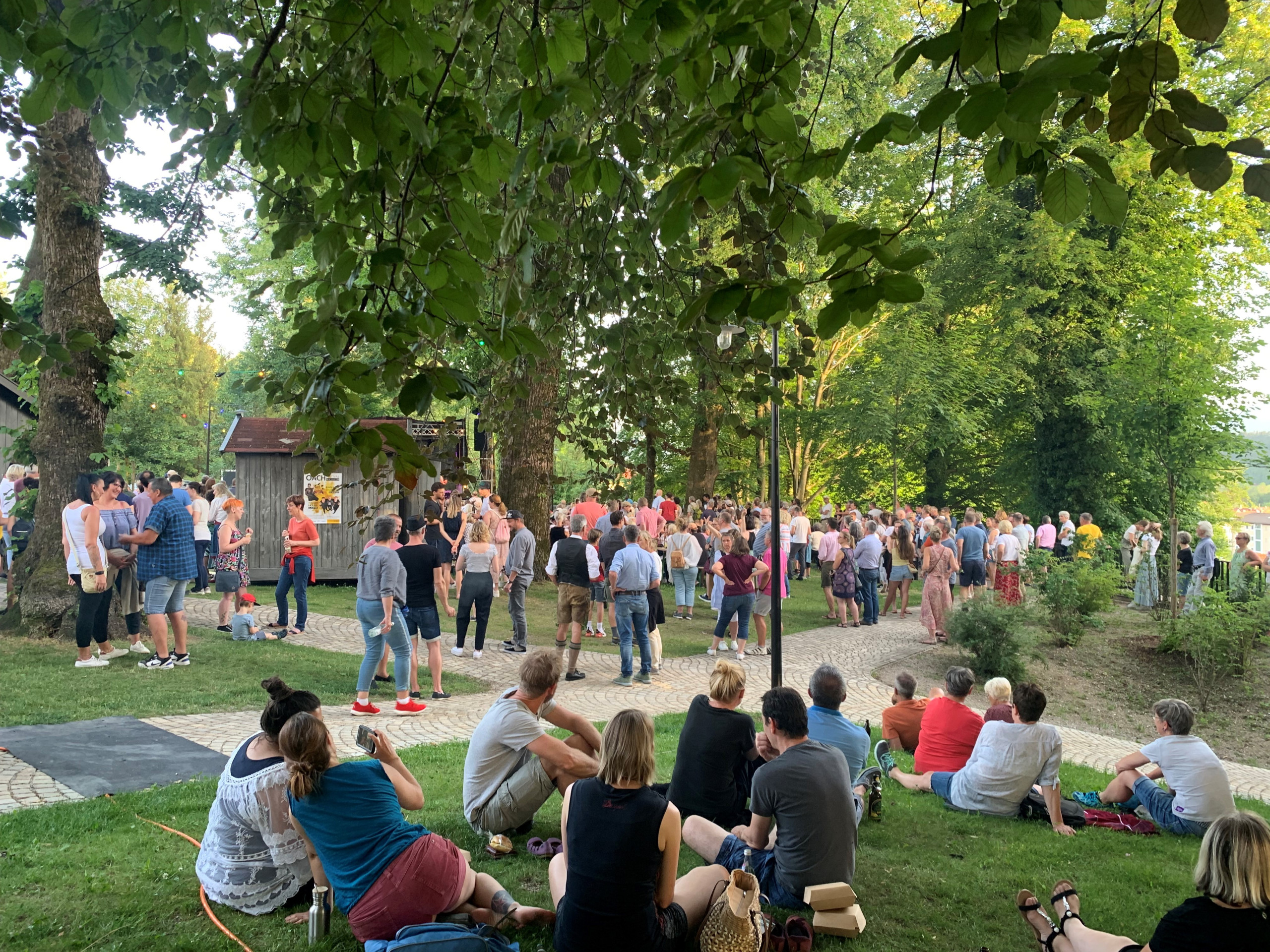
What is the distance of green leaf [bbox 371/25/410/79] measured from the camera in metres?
2.73

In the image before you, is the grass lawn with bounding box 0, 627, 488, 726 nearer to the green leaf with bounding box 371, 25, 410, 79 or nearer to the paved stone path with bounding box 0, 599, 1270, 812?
the paved stone path with bounding box 0, 599, 1270, 812

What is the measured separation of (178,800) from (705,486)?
73.9 feet

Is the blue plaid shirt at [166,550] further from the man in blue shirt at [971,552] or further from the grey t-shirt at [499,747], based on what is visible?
the man in blue shirt at [971,552]

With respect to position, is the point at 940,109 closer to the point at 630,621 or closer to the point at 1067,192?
the point at 1067,192

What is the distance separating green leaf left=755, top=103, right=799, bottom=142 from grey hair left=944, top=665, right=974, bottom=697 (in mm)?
5494

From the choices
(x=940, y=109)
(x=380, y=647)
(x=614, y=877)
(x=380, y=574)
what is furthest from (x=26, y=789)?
(x=940, y=109)

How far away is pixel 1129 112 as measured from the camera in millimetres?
2332

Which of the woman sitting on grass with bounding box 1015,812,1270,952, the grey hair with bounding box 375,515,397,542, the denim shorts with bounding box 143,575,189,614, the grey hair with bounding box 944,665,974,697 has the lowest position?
the woman sitting on grass with bounding box 1015,812,1270,952

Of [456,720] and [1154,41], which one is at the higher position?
[1154,41]

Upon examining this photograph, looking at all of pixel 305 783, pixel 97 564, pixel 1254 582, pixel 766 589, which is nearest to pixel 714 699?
pixel 305 783

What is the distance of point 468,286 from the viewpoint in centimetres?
268

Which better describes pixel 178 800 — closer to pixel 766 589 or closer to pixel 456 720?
pixel 456 720

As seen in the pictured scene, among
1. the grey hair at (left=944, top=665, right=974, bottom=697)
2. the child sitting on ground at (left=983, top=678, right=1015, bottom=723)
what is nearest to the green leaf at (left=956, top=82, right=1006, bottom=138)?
the grey hair at (left=944, top=665, right=974, bottom=697)

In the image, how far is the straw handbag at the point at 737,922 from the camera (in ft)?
12.9
